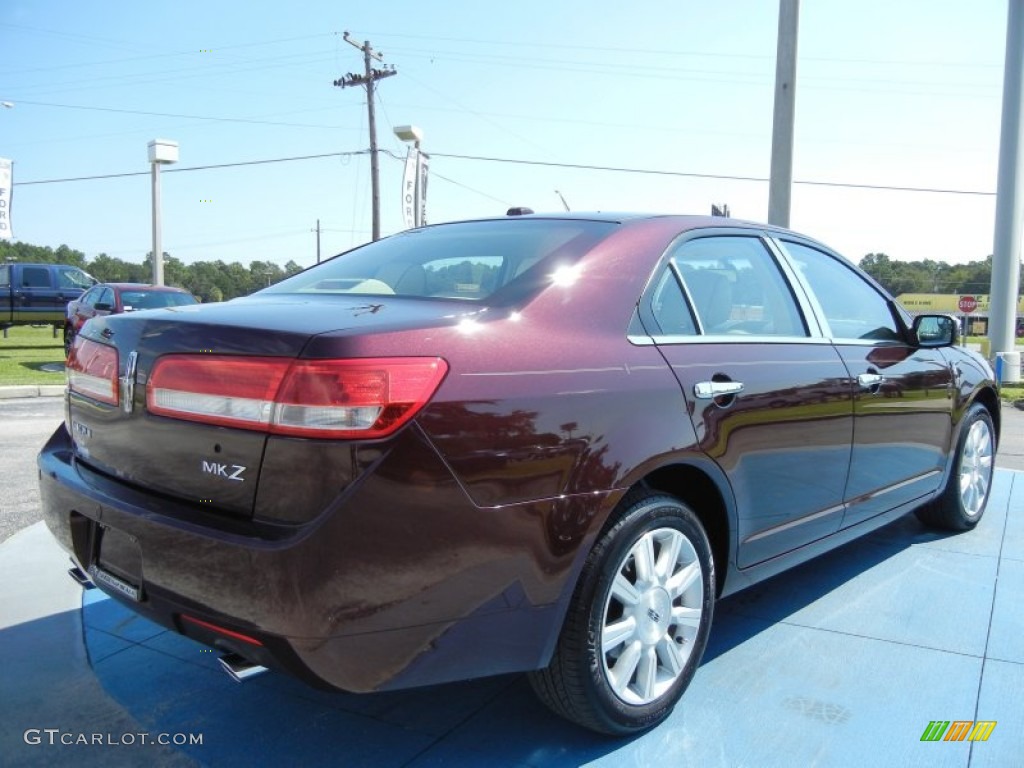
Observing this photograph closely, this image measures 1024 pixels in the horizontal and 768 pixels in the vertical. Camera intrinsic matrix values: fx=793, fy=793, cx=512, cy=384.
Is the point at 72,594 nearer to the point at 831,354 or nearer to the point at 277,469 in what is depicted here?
the point at 277,469

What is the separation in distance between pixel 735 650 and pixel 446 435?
183cm

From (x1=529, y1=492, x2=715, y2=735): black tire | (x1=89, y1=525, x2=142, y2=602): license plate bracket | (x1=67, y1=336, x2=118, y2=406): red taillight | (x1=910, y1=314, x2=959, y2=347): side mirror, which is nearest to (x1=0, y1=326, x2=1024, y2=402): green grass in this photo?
(x1=910, y1=314, x2=959, y2=347): side mirror

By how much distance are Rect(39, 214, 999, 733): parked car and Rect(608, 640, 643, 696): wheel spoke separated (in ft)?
0.04

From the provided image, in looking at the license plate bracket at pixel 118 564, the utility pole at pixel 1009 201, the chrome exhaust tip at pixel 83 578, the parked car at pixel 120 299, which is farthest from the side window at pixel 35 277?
the utility pole at pixel 1009 201

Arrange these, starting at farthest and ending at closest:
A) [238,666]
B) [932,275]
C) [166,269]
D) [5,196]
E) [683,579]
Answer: [932,275] → [166,269] → [5,196] → [683,579] → [238,666]

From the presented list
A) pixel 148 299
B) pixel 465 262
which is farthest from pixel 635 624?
pixel 148 299

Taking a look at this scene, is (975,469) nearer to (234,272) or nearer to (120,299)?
(120,299)

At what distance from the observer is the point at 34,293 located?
797 inches

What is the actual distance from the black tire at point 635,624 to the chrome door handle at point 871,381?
123 cm

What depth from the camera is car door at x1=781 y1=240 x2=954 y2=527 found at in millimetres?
3422

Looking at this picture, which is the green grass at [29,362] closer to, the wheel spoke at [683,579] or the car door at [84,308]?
the car door at [84,308]

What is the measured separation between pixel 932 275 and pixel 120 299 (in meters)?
112

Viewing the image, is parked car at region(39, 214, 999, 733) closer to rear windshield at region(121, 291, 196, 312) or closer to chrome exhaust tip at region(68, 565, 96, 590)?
chrome exhaust tip at region(68, 565, 96, 590)

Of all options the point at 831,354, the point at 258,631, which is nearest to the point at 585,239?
the point at 831,354
